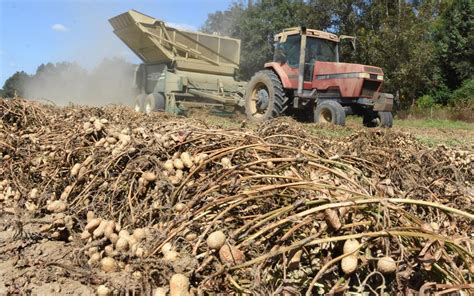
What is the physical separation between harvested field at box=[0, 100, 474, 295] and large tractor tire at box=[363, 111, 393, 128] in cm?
781

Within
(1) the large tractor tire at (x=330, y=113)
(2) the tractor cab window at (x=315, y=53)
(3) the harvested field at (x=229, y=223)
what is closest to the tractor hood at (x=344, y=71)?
(2) the tractor cab window at (x=315, y=53)

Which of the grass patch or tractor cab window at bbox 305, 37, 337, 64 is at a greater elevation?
tractor cab window at bbox 305, 37, 337, 64

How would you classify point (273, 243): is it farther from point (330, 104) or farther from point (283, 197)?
point (330, 104)

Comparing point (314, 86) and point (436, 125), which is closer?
point (314, 86)

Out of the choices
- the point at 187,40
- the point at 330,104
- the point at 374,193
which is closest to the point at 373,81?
the point at 330,104

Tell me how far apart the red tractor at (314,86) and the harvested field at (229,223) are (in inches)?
309

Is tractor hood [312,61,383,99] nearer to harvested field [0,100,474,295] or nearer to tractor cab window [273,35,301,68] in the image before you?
tractor cab window [273,35,301,68]

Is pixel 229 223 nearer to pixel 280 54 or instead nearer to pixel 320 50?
pixel 320 50

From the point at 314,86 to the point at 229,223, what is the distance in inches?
404

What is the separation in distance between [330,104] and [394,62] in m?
12.7

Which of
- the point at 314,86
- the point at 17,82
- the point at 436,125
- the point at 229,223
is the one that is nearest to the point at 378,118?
the point at 314,86

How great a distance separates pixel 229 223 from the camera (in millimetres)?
1929

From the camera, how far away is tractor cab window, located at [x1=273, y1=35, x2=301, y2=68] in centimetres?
1183

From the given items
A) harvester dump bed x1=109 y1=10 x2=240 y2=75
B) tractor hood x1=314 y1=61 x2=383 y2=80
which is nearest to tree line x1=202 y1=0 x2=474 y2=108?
harvester dump bed x1=109 y1=10 x2=240 y2=75
